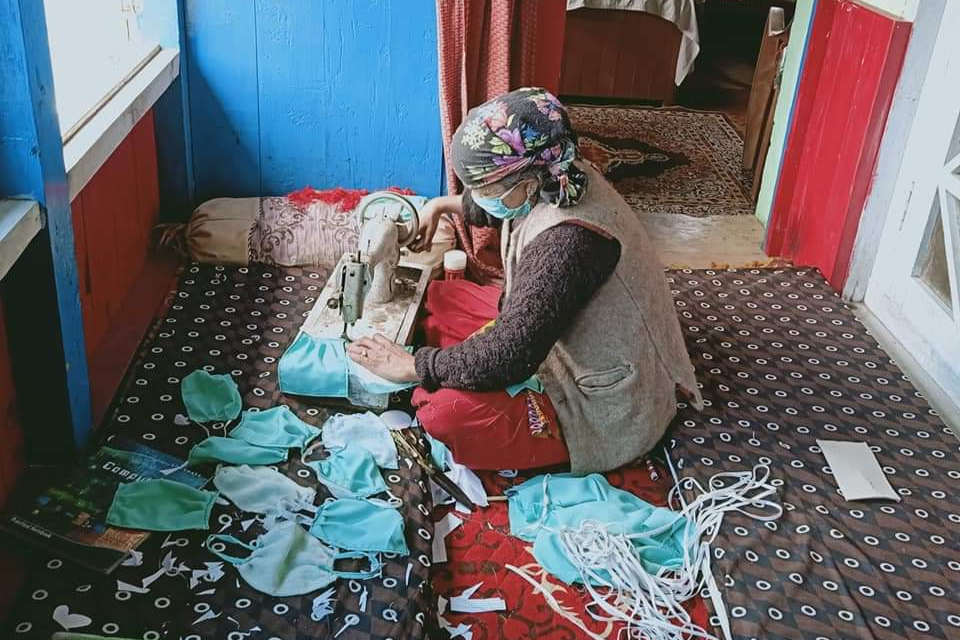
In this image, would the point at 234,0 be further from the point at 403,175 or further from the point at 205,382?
the point at 205,382

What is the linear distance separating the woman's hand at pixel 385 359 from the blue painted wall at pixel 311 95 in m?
1.31

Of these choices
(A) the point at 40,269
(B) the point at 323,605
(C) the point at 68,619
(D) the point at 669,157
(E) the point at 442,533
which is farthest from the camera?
(D) the point at 669,157

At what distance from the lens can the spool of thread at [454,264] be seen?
3.10 m

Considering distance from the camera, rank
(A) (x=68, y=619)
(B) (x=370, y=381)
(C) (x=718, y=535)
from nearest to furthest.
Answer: (A) (x=68, y=619) < (C) (x=718, y=535) < (B) (x=370, y=381)

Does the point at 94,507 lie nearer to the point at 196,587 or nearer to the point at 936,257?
the point at 196,587

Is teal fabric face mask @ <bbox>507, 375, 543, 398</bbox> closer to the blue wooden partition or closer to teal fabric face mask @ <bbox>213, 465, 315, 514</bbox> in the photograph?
teal fabric face mask @ <bbox>213, 465, 315, 514</bbox>

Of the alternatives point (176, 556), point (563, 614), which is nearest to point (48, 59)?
point (176, 556)

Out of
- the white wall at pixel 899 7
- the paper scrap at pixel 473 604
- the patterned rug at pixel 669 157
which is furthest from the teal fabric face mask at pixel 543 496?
the patterned rug at pixel 669 157

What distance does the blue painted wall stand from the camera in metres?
3.33

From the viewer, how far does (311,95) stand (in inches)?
136

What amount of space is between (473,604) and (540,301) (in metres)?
0.69

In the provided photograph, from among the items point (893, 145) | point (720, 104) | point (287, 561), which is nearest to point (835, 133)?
point (893, 145)

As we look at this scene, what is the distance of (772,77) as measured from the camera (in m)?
4.37

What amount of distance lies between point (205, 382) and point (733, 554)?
1.45m
